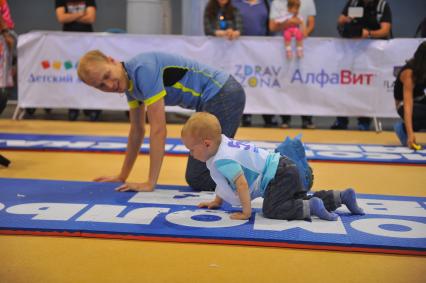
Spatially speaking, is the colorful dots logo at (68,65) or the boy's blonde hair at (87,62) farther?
the colorful dots logo at (68,65)

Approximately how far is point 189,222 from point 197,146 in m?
0.37

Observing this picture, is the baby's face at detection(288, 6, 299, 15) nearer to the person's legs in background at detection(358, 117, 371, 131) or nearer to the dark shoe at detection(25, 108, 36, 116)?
the person's legs in background at detection(358, 117, 371, 131)

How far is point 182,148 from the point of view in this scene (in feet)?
16.5

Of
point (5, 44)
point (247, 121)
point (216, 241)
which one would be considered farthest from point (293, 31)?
point (216, 241)

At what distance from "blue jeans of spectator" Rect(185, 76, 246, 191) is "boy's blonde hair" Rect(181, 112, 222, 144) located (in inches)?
27.5

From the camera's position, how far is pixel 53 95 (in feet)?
23.8

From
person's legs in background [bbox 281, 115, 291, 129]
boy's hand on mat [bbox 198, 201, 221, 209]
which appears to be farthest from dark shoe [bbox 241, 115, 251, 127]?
boy's hand on mat [bbox 198, 201, 221, 209]

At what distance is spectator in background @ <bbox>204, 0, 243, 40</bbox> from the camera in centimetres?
674

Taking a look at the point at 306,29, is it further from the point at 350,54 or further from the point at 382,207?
the point at 382,207

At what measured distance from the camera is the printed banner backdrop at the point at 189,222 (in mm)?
2330

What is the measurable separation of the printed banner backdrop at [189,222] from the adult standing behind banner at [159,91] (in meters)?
0.24

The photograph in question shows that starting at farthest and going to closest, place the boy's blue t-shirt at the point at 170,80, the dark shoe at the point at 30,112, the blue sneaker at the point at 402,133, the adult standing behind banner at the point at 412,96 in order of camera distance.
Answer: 1. the dark shoe at the point at 30,112
2. the blue sneaker at the point at 402,133
3. the adult standing behind banner at the point at 412,96
4. the boy's blue t-shirt at the point at 170,80

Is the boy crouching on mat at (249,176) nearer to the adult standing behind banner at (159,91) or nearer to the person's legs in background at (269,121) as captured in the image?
the adult standing behind banner at (159,91)

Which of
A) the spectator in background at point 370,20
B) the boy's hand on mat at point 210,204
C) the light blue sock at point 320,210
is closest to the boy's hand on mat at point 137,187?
the boy's hand on mat at point 210,204
